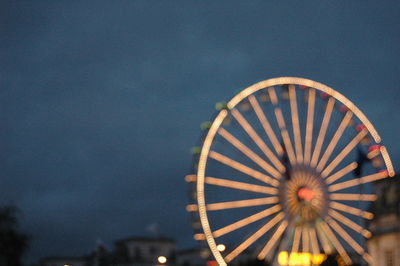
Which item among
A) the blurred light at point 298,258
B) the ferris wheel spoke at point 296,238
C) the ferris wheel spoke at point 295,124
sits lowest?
the blurred light at point 298,258

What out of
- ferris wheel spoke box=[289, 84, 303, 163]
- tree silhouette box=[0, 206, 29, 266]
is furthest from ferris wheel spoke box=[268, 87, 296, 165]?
tree silhouette box=[0, 206, 29, 266]

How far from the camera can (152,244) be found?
90062 mm

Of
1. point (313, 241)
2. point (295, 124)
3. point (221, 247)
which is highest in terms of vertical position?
point (295, 124)

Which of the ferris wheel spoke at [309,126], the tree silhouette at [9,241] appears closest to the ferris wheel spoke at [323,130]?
the ferris wheel spoke at [309,126]

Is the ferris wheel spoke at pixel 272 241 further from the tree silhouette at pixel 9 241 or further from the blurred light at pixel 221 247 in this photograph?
the tree silhouette at pixel 9 241

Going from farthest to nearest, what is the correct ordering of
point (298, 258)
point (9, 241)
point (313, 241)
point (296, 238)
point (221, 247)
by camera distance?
1. point (9, 241)
2. point (313, 241)
3. point (298, 258)
4. point (296, 238)
5. point (221, 247)

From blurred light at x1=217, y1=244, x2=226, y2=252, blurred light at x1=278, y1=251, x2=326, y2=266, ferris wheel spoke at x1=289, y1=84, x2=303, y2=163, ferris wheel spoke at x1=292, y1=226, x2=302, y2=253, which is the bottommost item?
blurred light at x1=217, y1=244, x2=226, y2=252

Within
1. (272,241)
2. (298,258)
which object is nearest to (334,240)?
(298,258)

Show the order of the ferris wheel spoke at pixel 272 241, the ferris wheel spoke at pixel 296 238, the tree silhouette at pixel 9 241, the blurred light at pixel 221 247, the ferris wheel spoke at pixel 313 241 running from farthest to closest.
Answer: the tree silhouette at pixel 9 241 < the ferris wheel spoke at pixel 313 241 < the ferris wheel spoke at pixel 296 238 < the ferris wheel spoke at pixel 272 241 < the blurred light at pixel 221 247

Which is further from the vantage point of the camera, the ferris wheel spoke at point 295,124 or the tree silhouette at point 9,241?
A: the tree silhouette at point 9,241

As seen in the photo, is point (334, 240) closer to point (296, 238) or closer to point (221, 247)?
point (296, 238)

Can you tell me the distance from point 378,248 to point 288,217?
478 inches

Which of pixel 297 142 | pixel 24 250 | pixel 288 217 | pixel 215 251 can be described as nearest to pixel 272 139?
pixel 297 142

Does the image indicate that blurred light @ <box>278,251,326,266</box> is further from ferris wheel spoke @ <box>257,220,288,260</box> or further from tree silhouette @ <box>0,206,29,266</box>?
tree silhouette @ <box>0,206,29,266</box>
